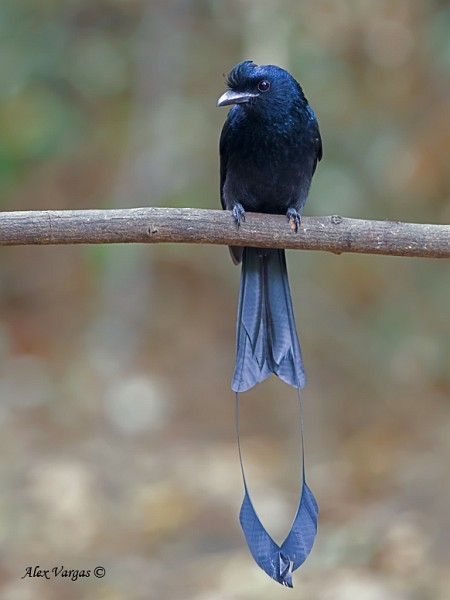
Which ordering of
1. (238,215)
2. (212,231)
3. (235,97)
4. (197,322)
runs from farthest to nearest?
1. (197,322)
2. (235,97)
3. (238,215)
4. (212,231)

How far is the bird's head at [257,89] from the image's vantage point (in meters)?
3.11

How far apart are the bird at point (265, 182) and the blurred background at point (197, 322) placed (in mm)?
1466

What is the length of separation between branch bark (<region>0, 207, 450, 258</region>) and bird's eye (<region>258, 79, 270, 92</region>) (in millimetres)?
618

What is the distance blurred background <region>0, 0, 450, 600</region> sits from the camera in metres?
4.36

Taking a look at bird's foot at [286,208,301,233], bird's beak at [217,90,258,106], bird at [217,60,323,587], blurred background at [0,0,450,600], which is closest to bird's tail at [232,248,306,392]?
bird at [217,60,323,587]

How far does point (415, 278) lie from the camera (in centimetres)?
574

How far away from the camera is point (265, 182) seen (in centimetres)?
317

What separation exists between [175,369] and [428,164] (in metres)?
Result: 2.06

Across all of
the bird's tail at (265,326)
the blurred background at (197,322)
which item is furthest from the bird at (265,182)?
the blurred background at (197,322)

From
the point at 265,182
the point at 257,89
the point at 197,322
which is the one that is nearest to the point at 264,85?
the point at 257,89

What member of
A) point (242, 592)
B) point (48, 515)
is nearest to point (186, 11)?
point (48, 515)

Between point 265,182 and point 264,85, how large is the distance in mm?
331

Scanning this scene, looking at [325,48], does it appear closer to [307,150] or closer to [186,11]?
[186,11]

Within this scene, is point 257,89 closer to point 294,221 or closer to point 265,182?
point 265,182
